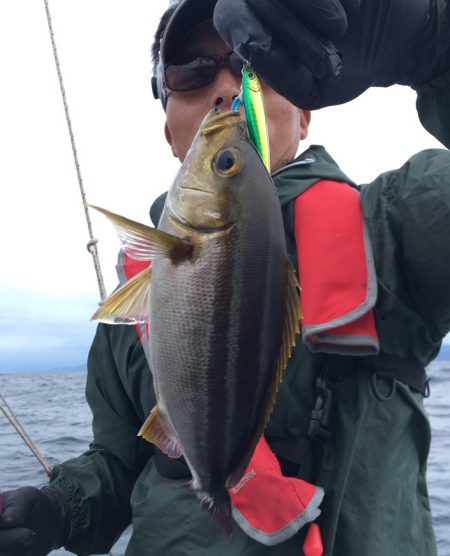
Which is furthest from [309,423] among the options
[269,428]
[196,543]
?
[196,543]

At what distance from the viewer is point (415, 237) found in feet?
7.03

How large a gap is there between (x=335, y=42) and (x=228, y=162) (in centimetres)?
63

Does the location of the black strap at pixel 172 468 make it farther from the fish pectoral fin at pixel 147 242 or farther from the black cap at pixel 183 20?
the black cap at pixel 183 20

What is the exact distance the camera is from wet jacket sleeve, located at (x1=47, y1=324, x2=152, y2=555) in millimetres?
2855

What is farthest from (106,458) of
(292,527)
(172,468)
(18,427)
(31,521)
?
(292,527)

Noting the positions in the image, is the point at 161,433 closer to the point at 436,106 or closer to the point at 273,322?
the point at 273,322

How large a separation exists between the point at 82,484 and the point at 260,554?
1098 millimetres

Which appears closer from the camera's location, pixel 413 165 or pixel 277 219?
pixel 277 219

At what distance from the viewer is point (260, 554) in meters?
2.11

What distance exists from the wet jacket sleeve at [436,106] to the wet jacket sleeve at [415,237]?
11 centimetres

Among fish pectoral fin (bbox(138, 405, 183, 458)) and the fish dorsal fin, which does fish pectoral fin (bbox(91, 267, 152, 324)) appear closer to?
fish pectoral fin (bbox(138, 405, 183, 458))

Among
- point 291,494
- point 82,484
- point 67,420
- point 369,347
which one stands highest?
point 369,347

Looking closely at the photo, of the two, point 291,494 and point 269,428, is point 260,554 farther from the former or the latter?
point 269,428

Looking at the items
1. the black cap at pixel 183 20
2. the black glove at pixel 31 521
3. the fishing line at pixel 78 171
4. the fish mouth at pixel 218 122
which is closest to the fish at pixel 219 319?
the fish mouth at pixel 218 122
